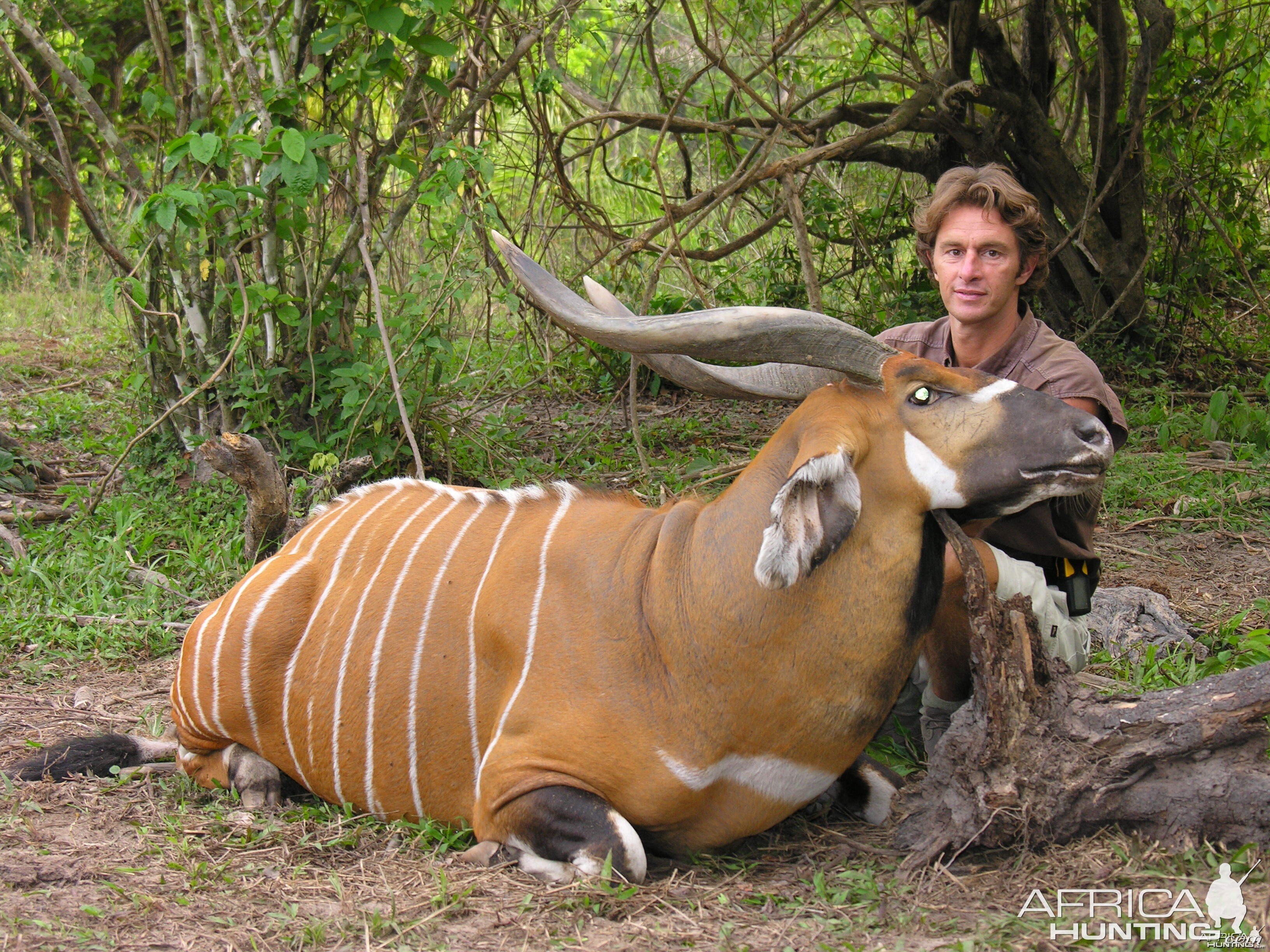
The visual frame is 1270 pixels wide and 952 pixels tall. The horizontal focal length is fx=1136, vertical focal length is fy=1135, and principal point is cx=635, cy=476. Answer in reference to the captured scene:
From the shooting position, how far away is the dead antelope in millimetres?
2660

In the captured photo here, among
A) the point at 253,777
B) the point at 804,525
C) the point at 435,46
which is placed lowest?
the point at 253,777

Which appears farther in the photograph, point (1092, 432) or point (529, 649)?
point (529, 649)

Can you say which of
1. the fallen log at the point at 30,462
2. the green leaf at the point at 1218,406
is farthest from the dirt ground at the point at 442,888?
the green leaf at the point at 1218,406

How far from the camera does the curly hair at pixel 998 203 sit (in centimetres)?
346

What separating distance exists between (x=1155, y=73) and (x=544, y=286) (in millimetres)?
5929

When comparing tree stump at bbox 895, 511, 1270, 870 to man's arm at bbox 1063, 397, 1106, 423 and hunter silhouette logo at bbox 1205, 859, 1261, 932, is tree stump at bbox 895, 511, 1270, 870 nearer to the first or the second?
hunter silhouette logo at bbox 1205, 859, 1261, 932

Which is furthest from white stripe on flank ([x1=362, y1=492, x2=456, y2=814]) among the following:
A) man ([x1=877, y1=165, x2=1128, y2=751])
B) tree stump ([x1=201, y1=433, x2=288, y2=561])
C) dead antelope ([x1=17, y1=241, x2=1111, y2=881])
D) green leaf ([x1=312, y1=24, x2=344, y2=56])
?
green leaf ([x1=312, y1=24, x2=344, y2=56])

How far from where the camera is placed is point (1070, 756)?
105 inches

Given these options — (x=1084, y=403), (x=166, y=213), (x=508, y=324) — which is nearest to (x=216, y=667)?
(x=166, y=213)

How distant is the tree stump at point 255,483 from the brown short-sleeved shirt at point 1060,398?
104 inches

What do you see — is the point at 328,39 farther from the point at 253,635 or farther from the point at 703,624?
the point at 703,624

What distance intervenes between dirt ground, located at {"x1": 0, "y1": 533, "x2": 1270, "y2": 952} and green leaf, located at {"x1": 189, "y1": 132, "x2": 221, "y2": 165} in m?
2.51

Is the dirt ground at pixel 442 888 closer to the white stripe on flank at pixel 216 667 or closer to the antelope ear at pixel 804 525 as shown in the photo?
the white stripe on flank at pixel 216 667

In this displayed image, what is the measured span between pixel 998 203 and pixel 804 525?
1512mm
